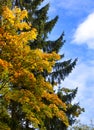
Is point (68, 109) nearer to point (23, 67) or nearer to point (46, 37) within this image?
point (46, 37)

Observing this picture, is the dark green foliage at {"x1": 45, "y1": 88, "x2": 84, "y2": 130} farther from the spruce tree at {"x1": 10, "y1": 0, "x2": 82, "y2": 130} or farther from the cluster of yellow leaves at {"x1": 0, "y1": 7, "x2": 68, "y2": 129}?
the cluster of yellow leaves at {"x1": 0, "y1": 7, "x2": 68, "y2": 129}

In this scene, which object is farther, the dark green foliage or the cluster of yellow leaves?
the dark green foliage

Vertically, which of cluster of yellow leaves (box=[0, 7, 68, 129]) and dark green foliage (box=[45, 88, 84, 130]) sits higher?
dark green foliage (box=[45, 88, 84, 130])


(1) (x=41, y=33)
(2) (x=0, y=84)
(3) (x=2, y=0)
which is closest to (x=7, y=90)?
(2) (x=0, y=84)

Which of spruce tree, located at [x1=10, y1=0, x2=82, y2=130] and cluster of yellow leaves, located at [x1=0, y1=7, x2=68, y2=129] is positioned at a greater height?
spruce tree, located at [x1=10, y1=0, x2=82, y2=130]

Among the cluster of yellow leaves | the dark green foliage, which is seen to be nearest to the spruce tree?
the dark green foliage

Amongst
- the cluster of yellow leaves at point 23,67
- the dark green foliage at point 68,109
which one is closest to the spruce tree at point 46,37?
the dark green foliage at point 68,109

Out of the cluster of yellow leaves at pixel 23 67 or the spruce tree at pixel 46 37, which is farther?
Answer: the spruce tree at pixel 46 37

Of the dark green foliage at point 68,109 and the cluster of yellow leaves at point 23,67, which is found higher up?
the dark green foliage at point 68,109

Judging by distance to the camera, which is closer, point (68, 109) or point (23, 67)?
point (23, 67)

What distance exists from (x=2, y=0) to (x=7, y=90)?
27.7ft

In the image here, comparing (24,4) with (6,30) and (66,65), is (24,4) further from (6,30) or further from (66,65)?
(6,30)

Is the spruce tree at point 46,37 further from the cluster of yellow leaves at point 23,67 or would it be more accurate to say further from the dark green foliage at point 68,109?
the cluster of yellow leaves at point 23,67

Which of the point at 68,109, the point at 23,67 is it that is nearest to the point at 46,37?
the point at 68,109
